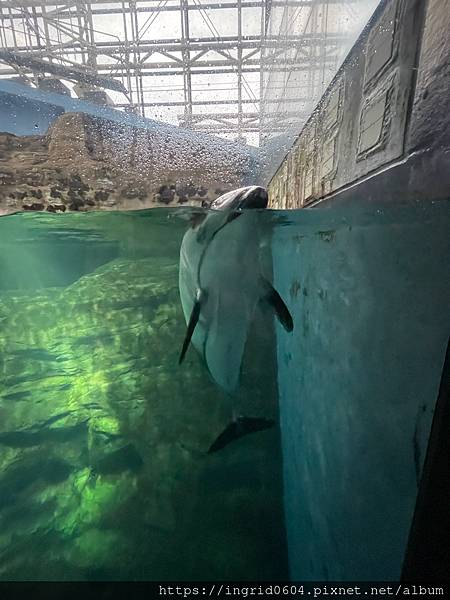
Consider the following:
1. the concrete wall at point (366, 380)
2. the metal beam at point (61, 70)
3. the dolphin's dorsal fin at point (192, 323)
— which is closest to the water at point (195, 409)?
the concrete wall at point (366, 380)

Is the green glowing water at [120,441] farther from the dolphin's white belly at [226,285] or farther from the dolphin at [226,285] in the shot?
the dolphin's white belly at [226,285]

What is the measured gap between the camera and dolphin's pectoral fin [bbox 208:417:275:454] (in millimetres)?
3676

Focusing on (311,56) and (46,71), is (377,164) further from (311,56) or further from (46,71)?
(46,71)

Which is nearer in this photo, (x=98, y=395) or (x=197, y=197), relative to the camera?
(x=197, y=197)

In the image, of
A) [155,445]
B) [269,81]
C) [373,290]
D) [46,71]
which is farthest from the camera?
[155,445]

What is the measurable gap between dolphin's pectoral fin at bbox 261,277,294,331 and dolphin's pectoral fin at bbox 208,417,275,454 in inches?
55.8

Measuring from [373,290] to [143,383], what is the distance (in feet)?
17.4

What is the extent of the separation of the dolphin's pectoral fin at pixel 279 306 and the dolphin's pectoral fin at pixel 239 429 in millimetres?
1417

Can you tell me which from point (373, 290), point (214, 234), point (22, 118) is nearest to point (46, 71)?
point (22, 118)

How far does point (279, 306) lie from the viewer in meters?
3.06

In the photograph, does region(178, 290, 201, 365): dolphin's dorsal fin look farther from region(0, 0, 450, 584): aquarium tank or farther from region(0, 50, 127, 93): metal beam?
region(0, 50, 127, 93): metal beam

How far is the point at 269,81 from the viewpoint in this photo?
4566 mm

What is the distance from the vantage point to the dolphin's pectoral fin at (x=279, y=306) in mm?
2922

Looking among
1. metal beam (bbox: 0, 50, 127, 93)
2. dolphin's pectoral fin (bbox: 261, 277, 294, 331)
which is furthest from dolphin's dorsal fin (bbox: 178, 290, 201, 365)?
metal beam (bbox: 0, 50, 127, 93)
